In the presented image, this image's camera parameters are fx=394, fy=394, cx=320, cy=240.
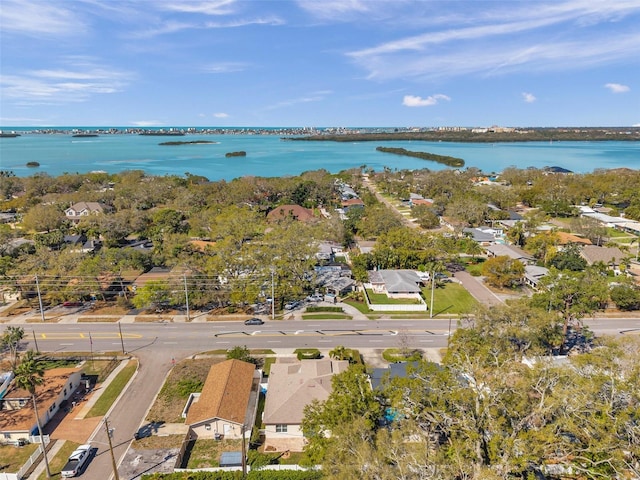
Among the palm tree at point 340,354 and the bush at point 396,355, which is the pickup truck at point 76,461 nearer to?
the palm tree at point 340,354

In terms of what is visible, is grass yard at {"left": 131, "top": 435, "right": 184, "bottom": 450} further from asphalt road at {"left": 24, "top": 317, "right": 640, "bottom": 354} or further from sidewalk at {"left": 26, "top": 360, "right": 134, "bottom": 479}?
asphalt road at {"left": 24, "top": 317, "right": 640, "bottom": 354}

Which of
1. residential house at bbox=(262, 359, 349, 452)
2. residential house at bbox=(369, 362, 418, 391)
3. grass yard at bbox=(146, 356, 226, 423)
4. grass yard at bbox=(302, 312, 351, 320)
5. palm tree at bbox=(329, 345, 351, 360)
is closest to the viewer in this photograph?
residential house at bbox=(262, 359, 349, 452)

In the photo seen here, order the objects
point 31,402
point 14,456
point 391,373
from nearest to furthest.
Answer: point 14,456 → point 31,402 → point 391,373

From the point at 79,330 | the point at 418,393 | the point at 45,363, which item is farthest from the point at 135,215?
the point at 418,393

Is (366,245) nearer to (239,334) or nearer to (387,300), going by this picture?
(387,300)

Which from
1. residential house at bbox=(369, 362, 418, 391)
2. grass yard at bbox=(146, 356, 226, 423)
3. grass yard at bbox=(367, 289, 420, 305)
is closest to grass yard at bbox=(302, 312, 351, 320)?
grass yard at bbox=(367, 289, 420, 305)

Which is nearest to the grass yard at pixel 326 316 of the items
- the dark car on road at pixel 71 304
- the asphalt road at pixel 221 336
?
the asphalt road at pixel 221 336

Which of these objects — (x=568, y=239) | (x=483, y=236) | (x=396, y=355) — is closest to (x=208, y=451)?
(x=396, y=355)
